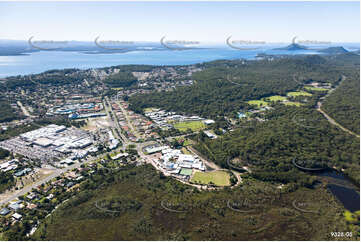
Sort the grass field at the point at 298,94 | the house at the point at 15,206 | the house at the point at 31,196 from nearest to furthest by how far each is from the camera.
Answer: the house at the point at 15,206
the house at the point at 31,196
the grass field at the point at 298,94

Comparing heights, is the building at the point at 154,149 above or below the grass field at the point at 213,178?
above

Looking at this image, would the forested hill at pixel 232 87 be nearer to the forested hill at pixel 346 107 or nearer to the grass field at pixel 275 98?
the grass field at pixel 275 98

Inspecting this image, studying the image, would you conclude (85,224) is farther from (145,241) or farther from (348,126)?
(348,126)

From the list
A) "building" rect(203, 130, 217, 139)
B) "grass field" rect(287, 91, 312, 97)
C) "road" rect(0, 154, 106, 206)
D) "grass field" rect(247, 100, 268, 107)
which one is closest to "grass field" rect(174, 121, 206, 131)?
"building" rect(203, 130, 217, 139)

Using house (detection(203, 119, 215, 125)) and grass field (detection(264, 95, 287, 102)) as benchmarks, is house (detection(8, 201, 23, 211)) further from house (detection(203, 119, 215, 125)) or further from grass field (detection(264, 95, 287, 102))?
grass field (detection(264, 95, 287, 102))

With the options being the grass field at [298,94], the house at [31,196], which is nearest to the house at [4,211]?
the house at [31,196]
